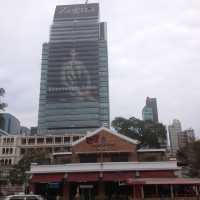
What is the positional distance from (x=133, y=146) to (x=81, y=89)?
336ft

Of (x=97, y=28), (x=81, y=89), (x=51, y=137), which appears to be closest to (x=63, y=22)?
(x=97, y=28)

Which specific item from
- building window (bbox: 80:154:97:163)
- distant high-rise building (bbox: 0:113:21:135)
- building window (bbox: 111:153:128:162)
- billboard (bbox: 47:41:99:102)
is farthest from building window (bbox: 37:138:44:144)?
distant high-rise building (bbox: 0:113:21:135)

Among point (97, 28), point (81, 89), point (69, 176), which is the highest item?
point (97, 28)

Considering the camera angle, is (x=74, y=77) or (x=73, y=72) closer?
(x=74, y=77)

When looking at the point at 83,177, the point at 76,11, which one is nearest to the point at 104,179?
the point at 83,177

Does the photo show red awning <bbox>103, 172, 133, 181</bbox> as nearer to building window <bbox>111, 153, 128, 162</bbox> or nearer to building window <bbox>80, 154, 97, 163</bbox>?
building window <bbox>111, 153, 128, 162</bbox>

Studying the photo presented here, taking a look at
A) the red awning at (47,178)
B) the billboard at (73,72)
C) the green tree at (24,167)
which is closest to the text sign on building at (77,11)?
the billboard at (73,72)

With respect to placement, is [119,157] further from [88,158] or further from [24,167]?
[24,167]

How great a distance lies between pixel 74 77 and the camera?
148m

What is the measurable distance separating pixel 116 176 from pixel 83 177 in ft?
12.8

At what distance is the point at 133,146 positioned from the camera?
43.2 metres

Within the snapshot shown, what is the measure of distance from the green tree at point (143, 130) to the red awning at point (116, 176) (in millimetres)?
32349

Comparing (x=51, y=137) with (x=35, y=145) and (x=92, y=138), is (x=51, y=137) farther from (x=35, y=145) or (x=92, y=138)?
(x=92, y=138)

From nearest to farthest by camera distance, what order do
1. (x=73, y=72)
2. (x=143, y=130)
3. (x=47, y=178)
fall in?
(x=47, y=178) → (x=143, y=130) → (x=73, y=72)
